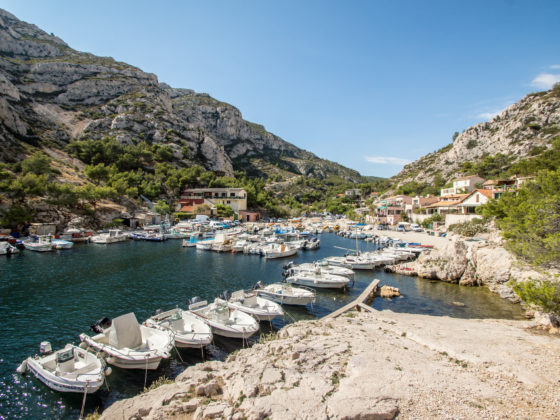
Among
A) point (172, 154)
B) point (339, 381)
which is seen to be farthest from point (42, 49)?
point (339, 381)

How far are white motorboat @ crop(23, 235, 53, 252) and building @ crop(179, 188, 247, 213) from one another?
4715 cm

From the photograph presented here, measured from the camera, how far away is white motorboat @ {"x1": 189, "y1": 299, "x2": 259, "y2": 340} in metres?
16.6

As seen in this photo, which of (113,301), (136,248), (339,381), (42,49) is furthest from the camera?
(42,49)

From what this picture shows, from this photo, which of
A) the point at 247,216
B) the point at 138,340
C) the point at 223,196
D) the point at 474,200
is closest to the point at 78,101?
the point at 223,196

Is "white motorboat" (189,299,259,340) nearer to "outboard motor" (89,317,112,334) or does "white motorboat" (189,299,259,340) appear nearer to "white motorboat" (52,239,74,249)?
"outboard motor" (89,317,112,334)

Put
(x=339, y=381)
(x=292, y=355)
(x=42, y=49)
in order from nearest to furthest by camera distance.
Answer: (x=339, y=381) → (x=292, y=355) → (x=42, y=49)

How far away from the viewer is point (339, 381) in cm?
834

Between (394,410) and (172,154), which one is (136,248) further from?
(172,154)

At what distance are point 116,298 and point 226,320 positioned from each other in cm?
1188

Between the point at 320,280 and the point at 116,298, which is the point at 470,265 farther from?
the point at 116,298

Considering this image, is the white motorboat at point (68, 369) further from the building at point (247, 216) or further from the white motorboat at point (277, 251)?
the building at point (247, 216)

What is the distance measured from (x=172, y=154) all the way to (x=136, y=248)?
66622 millimetres

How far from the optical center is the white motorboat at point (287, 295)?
22.1 meters

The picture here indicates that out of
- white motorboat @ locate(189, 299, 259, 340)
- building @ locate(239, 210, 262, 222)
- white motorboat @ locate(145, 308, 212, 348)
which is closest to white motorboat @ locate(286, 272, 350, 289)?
white motorboat @ locate(189, 299, 259, 340)
